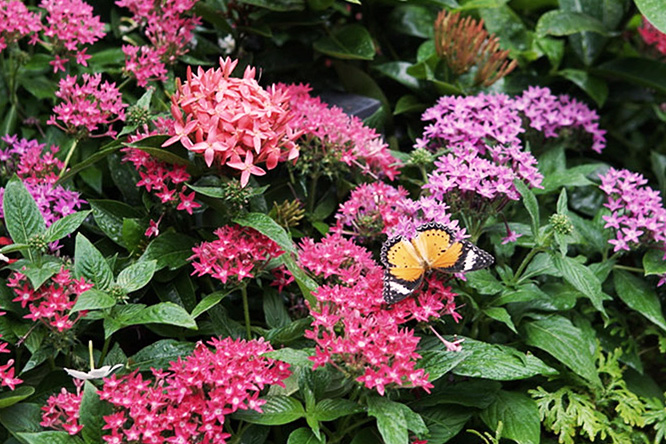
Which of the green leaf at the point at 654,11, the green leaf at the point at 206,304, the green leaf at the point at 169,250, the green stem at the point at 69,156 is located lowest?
the green leaf at the point at 206,304

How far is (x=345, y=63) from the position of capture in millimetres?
2295

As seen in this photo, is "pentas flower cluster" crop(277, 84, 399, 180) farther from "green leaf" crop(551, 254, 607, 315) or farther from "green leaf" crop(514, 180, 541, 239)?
"green leaf" crop(551, 254, 607, 315)

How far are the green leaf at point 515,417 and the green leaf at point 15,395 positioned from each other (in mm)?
920

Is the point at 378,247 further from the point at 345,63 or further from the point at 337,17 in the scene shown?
the point at 337,17

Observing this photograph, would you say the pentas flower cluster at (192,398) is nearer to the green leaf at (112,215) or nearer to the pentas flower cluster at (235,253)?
the pentas flower cluster at (235,253)

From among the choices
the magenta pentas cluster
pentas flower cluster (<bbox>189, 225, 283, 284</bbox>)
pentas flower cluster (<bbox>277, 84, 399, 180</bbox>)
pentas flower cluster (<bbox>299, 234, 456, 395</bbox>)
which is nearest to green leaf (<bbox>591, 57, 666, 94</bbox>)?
pentas flower cluster (<bbox>277, 84, 399, 180</bbox>)

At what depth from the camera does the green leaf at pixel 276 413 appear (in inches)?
53.1

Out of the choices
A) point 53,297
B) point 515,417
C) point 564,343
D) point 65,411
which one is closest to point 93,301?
point 53,297

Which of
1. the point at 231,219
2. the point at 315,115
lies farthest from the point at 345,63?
the point at 231,219

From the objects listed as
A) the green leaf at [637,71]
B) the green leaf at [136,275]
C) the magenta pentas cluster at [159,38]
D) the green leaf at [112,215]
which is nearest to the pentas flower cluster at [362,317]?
the green leaf at [136,275]

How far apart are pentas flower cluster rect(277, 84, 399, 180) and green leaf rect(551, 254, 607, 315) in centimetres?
47

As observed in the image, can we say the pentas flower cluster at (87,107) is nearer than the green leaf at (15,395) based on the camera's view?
No

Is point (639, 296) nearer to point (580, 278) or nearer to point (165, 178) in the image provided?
point (580, 278)

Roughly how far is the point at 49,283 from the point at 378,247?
75cm
